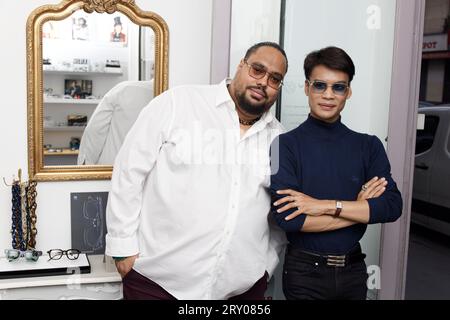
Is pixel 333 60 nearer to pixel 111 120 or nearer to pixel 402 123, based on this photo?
pixel 402 123

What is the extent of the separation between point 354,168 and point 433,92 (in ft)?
27.2

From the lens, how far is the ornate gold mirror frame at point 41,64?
7.17 ft

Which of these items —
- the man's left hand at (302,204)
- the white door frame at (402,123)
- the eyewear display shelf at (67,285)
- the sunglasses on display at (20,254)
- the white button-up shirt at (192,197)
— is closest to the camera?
the man's left hand at (302,204)

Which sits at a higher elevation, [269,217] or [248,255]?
[269,217]

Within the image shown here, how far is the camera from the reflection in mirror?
7.38 ft

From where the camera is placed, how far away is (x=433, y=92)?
927 centimetres

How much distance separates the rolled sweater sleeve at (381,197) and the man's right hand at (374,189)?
2cm

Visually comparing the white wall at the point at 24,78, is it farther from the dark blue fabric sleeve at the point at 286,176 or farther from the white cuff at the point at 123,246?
the dark blue fabric sleeve at the point at 286,176

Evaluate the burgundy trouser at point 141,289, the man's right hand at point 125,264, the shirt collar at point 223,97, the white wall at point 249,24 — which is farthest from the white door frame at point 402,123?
the man's right hand at point 125,264

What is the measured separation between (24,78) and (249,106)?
1.06 meters

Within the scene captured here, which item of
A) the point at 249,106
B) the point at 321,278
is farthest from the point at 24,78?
the point at 321,278

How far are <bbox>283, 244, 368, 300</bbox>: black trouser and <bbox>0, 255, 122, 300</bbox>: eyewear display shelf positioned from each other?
31.1 inches
